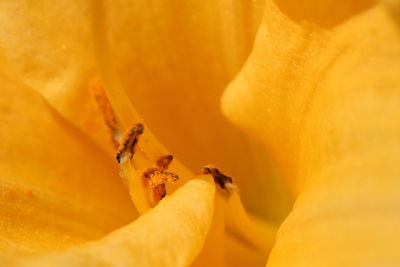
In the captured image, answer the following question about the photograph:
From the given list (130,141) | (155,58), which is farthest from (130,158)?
A: (155,58)

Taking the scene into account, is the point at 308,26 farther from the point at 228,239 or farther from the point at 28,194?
the point at 28,194

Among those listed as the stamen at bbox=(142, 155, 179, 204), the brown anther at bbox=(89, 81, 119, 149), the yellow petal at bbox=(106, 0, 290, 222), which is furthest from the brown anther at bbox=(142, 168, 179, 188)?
the yellow petal at bbox=(106, 0, 290, 222)

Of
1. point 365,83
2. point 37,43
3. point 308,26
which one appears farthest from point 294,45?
point 37,43

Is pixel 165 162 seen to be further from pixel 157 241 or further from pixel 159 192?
pixel 157 241

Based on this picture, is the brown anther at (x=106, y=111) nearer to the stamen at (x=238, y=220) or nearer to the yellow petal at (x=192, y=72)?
the yellow petal at (x=192, y=72)

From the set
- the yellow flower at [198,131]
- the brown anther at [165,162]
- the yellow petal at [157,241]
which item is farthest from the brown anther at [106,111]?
the yellow petal at [157,241]

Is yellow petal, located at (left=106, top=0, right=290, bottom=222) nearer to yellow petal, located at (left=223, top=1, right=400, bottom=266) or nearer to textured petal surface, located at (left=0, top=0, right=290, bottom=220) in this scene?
textured petal surface, located at (left=0, top=0, right=290, bottom=220)
